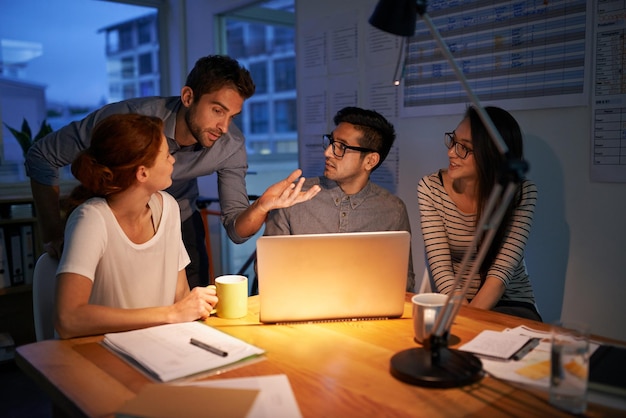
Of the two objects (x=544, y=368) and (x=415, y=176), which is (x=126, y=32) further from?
(x=544, y=368)

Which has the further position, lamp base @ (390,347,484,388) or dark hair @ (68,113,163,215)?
dark hair @ (68,113,163,215)

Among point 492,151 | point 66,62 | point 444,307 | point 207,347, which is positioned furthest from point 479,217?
point 66,62

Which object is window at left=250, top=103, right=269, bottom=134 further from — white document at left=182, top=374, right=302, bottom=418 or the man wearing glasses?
white document at left=182, top=374, right=302, bottom=418

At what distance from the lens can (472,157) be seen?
221cm

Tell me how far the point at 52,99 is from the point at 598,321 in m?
3.59

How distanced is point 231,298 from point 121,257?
1.21 ft

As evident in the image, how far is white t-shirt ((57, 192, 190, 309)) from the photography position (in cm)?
158

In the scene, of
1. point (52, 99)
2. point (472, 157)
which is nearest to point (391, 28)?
point (472, 157)

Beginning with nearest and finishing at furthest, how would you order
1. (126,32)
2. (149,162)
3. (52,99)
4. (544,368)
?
(544,368)
(149,162)
(52,99)
(126,32)

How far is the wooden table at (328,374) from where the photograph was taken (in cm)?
109

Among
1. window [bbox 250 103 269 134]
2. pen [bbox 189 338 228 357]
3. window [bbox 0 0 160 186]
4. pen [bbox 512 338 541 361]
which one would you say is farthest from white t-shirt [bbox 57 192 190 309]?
window [bbox 250 103 269 134]

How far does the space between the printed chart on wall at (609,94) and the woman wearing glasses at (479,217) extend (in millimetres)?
307

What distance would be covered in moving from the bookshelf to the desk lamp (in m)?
2.79

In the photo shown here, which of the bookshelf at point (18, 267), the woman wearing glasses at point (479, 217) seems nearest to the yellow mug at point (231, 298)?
the woman wearing glasses at point (479, 217)
